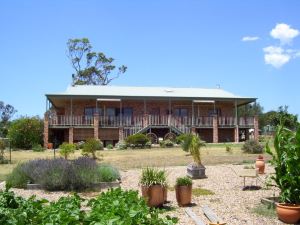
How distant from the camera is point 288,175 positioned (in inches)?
314

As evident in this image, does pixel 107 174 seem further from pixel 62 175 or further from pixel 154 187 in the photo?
pixel 154 187

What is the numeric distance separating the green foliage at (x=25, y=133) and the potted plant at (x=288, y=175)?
25294 mm

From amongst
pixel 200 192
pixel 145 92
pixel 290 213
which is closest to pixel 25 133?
pixel 145 92

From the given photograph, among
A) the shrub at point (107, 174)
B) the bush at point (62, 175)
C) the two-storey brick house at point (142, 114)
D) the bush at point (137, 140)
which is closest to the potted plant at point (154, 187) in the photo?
the bush at point (62, 175)

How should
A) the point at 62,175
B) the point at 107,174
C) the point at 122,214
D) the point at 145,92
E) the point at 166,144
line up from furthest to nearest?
the point at 145,92 → the point at 166,144 → the point at 107,174 → the point at 62,175 → the point at 122,214

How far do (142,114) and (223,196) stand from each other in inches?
980

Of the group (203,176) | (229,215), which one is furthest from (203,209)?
(203,176)

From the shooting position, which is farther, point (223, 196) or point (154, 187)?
point (223, 196)

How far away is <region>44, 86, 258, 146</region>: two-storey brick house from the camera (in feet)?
107

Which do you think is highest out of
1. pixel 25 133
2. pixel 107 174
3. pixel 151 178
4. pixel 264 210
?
pixel 25 133

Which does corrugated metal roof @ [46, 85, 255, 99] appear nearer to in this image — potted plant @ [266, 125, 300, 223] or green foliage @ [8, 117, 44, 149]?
green foliage @ [8, 117, 44, 149]

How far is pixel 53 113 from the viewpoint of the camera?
107 ft

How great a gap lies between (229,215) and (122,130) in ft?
81.0

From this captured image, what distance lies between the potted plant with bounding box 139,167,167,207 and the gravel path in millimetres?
372
